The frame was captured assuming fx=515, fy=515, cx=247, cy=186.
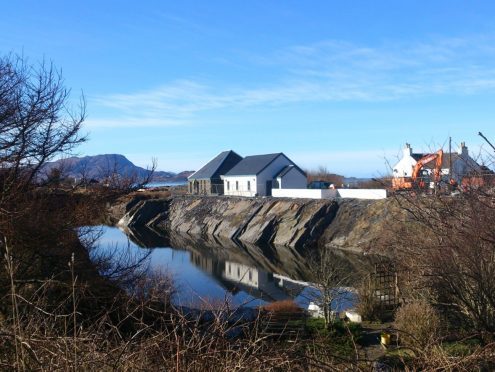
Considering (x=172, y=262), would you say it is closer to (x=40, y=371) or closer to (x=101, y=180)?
(x=101, y=180)

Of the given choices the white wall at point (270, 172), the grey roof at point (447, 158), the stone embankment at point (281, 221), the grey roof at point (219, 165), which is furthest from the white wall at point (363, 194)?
the grey roof at point (219, 165)

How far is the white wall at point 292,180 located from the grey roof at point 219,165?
11.0 metres

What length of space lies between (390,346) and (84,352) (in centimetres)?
984

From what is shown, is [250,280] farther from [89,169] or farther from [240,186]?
[240,186]

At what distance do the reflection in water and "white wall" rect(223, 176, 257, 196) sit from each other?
372 inches

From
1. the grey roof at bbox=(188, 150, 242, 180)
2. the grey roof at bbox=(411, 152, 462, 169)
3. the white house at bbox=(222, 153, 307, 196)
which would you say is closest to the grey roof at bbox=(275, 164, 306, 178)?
the white house at bbox=(222, 153, 307, 196)

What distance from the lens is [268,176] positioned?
51406 mm

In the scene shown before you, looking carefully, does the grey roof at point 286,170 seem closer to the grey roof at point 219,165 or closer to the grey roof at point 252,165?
the grey roof at point 252,165

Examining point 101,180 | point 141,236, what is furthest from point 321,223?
point 101,180

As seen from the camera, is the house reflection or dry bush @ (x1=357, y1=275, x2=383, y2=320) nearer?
dry bush @ (x1=357, y1=275, x2=383, y2=320)

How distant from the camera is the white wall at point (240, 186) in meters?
51.5

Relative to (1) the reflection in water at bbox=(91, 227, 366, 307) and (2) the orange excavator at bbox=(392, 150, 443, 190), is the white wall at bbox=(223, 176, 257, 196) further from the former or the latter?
(2) the orange excavator at bbox=(392, 150, 443, 190)

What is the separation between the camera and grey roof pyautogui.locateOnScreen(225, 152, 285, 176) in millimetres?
51703

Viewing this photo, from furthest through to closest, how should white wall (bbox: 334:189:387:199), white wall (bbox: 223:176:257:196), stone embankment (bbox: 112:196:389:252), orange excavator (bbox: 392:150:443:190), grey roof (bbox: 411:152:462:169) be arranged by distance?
white wall (bbox: 223:176:257:196) → white wall (bbox: 334:189:387:199) → stone embankment (bbox: 112:196:389:252) → orange excavator (bbox: 392:150:443:190) → grey roof (bbox: 411:152:462:169)
